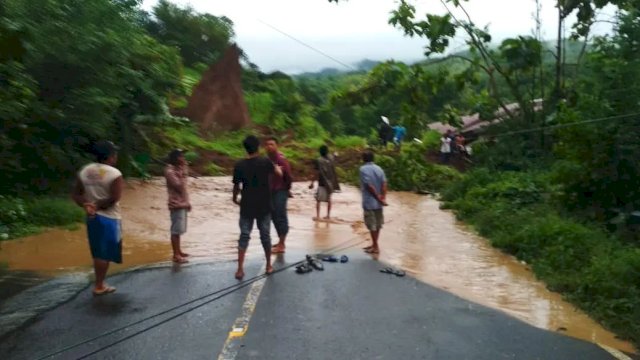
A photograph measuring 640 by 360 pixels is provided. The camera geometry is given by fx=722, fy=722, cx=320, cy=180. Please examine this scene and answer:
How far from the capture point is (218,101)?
2827 centimetres

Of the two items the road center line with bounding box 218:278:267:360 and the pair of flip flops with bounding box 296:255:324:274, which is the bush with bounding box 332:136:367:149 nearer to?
the pair of flip flops with bounding box 296:255:324:274

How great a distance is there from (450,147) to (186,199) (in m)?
19.4

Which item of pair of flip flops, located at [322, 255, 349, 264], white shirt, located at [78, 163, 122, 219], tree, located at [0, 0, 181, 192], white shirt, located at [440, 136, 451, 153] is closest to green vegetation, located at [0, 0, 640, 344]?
tree, located at [0, 0, 181, 192]

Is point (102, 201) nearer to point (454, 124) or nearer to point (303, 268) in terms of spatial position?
point (303, 268)

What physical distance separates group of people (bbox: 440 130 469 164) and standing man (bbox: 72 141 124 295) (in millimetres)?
21267

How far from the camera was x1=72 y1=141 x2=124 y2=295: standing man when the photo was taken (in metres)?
7.57

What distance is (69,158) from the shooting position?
536 inches

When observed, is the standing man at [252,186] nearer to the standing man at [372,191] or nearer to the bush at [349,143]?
the standing man at [372,191]

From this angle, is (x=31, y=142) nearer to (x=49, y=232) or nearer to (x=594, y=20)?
(x=49, y=232)

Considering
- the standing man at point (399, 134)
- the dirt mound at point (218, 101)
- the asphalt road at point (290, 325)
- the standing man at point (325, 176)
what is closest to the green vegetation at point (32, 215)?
the asphalt road at point (290, 325)

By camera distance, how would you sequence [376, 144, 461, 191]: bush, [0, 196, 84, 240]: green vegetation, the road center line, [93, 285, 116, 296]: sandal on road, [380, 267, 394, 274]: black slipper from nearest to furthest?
the road center line, [93, 285, 116, 296]: sandal on road, [380, 267, 394, 274]: black slipper, [0, 196, 84, 240]: green vegetation, [376, 144, 461, 191]: bush

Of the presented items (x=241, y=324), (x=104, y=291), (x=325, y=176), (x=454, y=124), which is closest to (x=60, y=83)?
(x=104, y=291)

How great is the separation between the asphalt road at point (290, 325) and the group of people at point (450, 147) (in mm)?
19269

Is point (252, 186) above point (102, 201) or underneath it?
above
